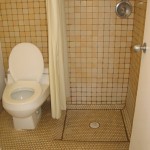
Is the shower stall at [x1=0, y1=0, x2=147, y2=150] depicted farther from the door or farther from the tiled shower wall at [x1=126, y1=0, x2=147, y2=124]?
the door

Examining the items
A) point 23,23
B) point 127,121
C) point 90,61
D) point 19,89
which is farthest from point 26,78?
point 127,121

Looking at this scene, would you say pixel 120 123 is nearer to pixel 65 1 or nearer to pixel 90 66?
pixel 90 66

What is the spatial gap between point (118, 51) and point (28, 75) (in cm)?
100

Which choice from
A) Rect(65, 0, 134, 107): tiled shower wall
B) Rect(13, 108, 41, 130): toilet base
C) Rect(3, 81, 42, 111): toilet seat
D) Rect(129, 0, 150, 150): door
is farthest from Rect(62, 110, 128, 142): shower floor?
Rect(129, 0, 150, 150): door

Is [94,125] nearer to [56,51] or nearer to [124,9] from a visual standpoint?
[56,51]

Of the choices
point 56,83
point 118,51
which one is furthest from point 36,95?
point 118,51

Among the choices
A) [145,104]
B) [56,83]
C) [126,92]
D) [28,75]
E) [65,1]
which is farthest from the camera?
[126,92]

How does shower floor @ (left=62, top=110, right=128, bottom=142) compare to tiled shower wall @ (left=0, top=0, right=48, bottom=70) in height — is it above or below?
below

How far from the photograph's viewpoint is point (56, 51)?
1816 mm

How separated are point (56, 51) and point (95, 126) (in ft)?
2.96

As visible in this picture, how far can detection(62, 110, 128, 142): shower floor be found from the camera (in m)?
2.02

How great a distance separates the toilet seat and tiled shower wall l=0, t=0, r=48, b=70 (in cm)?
39

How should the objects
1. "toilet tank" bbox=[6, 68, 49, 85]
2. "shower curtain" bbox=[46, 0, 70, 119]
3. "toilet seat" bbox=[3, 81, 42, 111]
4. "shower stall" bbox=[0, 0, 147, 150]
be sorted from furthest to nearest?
"toilet tank" bbox=[6, 68, 49, 85] < "shower stall" bbox=[0, 0, 147, 150] < "toilet seat" bbox=[3, 81, 42, 111] < "shower curtain" bbox=[46, 0, 70, 119]

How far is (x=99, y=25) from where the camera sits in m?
2.18
